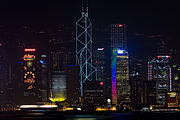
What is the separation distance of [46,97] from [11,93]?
11.1 metres

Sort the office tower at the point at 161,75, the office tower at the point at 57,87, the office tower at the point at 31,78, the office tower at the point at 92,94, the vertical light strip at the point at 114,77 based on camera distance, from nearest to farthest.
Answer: the office tower at the point at 57,87 → the office tower at the point at 92,94 → the office tower at the point at 31,78 → the vertical light strip at the point at 114,77 → the office tower at the point at 161,75

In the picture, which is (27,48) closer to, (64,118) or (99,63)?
(99,63)

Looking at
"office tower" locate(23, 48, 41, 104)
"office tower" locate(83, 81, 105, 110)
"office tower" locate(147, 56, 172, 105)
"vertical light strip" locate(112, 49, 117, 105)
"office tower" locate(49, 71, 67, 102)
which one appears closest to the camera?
"office tower" locate(49, 71, 67, 102)

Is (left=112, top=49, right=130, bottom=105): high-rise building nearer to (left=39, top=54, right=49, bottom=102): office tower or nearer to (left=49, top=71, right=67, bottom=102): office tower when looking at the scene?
(left=49, top=71, right=67, bottom=102): office tower

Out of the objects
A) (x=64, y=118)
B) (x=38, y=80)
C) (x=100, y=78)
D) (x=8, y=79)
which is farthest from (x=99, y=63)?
(x=64, y=118)

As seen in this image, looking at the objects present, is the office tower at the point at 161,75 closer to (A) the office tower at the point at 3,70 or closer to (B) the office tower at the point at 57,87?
(B) the office tower at the point at 57,87

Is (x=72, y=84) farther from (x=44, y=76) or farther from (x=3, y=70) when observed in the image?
(x=3, y=70)

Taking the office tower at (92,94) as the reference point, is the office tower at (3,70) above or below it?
above

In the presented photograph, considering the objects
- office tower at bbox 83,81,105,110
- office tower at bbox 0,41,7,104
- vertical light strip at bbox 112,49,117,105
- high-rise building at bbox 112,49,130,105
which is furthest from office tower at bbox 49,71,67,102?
high-rise building at bbox 112,49,130,105

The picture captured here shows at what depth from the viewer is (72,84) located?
272 feet

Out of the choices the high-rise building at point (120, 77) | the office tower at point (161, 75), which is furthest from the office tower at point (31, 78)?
the office tower at point (161, 75)

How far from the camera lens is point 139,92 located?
302 feet

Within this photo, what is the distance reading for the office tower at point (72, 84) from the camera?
81000 mm

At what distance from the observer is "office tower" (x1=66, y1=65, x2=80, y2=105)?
81000mm
